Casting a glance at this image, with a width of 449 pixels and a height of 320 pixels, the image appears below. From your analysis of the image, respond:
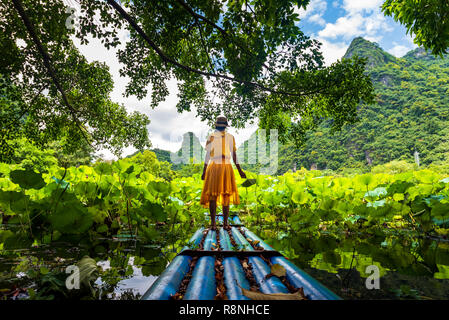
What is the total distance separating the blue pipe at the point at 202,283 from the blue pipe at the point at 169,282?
58 mm

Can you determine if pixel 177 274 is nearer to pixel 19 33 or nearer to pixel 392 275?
pixel 392 275

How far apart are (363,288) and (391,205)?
4.98ft

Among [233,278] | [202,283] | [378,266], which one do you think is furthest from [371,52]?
[202,283]

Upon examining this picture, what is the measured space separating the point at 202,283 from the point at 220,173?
2.09 meters

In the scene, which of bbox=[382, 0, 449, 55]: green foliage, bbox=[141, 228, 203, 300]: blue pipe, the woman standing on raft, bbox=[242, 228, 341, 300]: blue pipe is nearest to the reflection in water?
bbox=[242, 228, 341, 300]: blue pipe

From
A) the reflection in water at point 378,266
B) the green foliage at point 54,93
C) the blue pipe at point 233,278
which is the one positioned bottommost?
the reflection in water at point 378,266

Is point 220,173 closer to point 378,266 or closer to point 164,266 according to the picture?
point 164,266

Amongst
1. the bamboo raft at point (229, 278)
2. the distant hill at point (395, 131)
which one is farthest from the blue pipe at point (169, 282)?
the distant hill at point (395, 131)

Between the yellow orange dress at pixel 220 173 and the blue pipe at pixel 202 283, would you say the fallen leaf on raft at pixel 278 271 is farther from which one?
the yellow orange dress at pixel 220 173

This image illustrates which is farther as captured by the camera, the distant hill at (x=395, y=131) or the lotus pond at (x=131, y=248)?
the distant hill at (x=395, y=131)

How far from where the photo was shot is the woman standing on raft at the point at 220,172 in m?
3.00

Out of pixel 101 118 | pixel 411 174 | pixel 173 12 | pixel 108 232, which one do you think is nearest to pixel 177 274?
pixel 108 232

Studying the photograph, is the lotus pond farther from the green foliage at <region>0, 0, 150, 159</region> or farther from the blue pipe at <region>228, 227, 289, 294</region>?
the green foliage at <region>0, 0, 150, 159</region>

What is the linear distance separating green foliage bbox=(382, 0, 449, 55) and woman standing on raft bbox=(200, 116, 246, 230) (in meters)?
3.33
